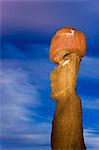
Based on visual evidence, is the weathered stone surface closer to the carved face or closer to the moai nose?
the carved face

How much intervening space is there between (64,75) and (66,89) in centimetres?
42

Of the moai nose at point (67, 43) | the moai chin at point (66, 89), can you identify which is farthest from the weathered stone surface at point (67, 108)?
the moai nose at point (67, 43)

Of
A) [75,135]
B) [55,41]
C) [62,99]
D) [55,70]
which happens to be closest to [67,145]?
[75,135]

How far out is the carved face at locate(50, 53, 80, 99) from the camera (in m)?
12.8

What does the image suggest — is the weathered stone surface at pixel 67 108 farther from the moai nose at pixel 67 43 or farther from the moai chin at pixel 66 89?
the moai nose at pixel 67 43

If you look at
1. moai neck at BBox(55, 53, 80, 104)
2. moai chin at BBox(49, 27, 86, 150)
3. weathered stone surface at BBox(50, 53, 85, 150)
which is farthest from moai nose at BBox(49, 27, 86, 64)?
moai neck at BBox(55, 53, 80, 104)

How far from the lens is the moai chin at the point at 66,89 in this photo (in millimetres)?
12445

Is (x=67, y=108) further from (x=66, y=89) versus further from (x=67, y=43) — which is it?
(x=67, y=43)

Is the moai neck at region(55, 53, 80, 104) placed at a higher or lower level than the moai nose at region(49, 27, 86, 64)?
lower

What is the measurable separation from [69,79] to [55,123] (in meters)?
1.33

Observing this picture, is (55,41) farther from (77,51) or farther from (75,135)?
(75,135)

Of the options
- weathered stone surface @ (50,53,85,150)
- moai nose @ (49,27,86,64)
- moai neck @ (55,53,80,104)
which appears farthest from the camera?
moai nose @ (49,27,86,64)

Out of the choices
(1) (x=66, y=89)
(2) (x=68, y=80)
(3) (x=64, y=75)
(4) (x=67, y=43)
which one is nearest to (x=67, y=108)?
(1) (x=66, y=89)

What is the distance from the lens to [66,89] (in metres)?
12.8
